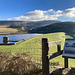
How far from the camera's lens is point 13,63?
4914 millimetres

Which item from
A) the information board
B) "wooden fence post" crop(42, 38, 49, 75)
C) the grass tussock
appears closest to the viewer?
the information board

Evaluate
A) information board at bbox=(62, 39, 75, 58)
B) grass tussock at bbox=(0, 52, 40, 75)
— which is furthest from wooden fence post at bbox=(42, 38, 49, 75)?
grass tussock at bbox=(0, 52, 40, 75)

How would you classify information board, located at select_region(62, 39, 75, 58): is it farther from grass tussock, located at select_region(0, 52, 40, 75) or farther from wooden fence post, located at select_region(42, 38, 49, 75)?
grass tussock, located at select_region(0, 52, 40, 75)

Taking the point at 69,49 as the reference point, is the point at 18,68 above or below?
below

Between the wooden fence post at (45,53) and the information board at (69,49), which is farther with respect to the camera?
the wooden fence post at (45,53)

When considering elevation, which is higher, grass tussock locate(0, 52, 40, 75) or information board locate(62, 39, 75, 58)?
information board locate(62, 39, 75, 58)

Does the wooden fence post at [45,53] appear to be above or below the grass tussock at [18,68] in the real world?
above

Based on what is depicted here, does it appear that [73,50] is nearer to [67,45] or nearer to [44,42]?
[67,45]

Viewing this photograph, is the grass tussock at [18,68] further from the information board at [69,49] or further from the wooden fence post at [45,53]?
the information board at [69,49]

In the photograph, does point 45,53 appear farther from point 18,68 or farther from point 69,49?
point 18,68

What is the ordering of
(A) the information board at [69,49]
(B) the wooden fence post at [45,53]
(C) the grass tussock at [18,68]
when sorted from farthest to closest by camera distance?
(C) the grass tussock at [18,68] → (B) the wooden fence post at [45,53] → (A) the information board at [69,49]

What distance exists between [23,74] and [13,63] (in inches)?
33.1


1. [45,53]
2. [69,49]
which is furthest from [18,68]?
[69,49]

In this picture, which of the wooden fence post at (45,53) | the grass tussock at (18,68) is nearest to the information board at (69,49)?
the wooden fence post at (45,53)
